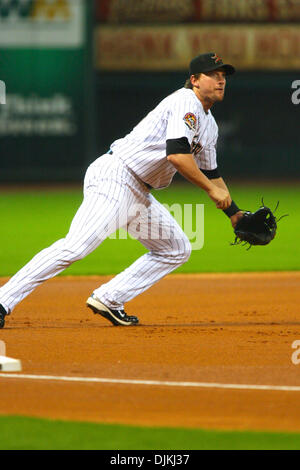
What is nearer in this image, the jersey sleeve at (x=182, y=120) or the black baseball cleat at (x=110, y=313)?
the jersey sleeve at (x=182, y=120)

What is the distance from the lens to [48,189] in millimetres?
22266

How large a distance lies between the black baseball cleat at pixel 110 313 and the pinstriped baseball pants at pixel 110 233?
4 centimetres

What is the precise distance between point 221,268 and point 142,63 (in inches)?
539

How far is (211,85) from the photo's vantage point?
617 centimetres

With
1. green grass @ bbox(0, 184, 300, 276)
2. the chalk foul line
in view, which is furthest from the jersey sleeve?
green grass @ bbox(0, 184, 300, 276)

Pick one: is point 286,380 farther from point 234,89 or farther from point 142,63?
point 234,89

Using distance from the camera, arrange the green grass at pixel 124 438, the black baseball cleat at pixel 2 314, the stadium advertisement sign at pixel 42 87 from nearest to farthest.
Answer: the green grass at pixel 124 438
the black baseball cleat at pixel 2 314
the stadium advertisement sign at pixel 42 87

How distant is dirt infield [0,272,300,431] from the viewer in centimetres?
452

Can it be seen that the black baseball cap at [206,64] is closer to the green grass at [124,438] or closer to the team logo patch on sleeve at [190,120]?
the team logo patch on sleeve at [190,120]

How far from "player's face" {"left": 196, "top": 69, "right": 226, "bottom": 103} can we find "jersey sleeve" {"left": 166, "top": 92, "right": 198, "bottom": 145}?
0.57ft

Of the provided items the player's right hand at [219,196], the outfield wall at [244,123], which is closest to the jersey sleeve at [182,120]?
the player's right hand at [219,196]

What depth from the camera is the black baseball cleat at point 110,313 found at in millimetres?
6629

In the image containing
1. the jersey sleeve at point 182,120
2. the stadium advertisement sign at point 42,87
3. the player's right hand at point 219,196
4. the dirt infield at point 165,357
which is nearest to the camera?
the dirt infield at point 165,357

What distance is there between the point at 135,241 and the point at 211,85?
25.0 feet
